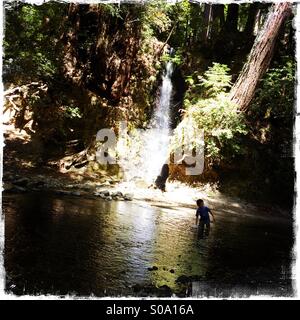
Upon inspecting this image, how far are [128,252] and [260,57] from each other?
981 cm

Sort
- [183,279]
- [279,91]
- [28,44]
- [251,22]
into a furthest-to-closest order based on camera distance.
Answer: [251,22] < [279,91] < [28,44] < [183,279]

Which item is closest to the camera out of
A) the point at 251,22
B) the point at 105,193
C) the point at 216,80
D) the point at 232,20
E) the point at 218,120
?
the point at 105,193

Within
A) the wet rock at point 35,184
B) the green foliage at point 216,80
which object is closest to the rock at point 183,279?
the wet rock at point 35,184

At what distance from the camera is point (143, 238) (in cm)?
721

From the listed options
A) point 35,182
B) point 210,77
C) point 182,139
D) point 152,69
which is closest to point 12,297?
point 35,182

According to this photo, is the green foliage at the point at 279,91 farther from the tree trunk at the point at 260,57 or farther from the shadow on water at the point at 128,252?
the shadow on water at the point at 128,252

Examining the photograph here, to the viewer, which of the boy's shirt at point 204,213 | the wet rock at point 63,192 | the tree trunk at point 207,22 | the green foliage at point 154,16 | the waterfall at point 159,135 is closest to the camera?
the boy's shirt at point 204,213

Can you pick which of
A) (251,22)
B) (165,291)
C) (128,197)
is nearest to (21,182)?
(128,197)

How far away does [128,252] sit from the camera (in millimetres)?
6152

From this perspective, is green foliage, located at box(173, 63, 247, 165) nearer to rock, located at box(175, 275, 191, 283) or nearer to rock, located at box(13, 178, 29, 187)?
rock, located at box(13, 178, 29, 187)

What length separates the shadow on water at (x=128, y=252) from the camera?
4840 mm

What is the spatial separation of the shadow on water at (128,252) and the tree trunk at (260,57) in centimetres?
559

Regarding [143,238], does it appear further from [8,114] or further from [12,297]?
[8,114]

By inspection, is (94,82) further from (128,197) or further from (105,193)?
(128,197)
